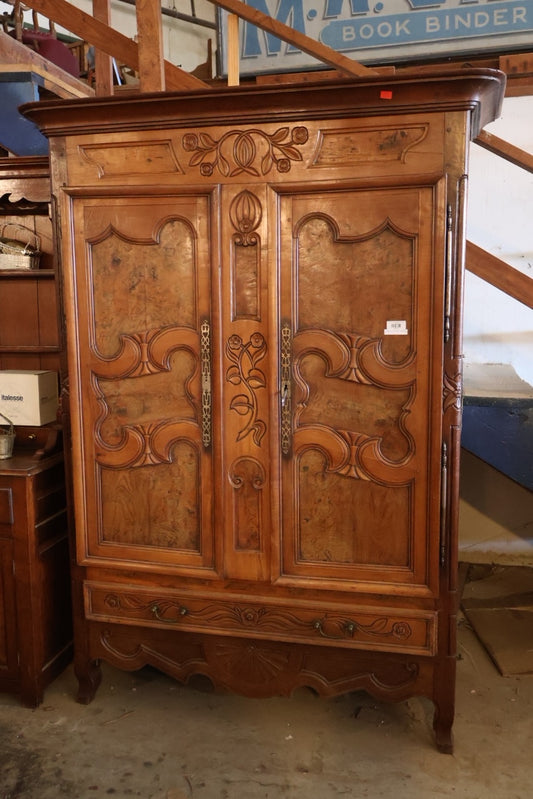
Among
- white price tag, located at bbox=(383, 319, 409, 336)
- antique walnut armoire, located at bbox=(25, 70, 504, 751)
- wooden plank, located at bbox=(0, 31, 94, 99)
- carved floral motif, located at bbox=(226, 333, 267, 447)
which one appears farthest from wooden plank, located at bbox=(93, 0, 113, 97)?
white price tag, located at bbox=(383, 319, 409, 336)

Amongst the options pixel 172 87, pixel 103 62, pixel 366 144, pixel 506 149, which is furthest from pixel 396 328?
pixel 103 62

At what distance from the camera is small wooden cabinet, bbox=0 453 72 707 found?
7.36ft

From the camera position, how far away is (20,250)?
2588mm

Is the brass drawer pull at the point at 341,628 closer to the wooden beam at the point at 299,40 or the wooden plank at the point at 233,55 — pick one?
the wooden plank at the point at 233,55

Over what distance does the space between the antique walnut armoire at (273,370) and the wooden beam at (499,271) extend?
65 centimetres

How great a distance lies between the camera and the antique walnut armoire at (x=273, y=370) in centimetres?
185

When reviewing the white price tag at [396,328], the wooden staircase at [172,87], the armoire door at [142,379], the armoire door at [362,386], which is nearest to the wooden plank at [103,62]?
the wooden staircase at [172,87]

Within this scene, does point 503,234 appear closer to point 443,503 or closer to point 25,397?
point 443,503

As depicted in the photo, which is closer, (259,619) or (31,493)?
(259,619)

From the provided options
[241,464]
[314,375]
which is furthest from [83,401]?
[314,375]

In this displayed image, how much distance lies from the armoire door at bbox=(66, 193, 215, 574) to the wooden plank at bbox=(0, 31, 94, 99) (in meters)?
0.94

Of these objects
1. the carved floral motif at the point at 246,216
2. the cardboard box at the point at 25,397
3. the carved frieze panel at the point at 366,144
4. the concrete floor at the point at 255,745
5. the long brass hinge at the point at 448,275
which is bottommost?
the concrete floor at the point at 255,745

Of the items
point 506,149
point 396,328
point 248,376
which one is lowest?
point 248,376

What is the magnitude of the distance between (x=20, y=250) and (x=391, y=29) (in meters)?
2.71
